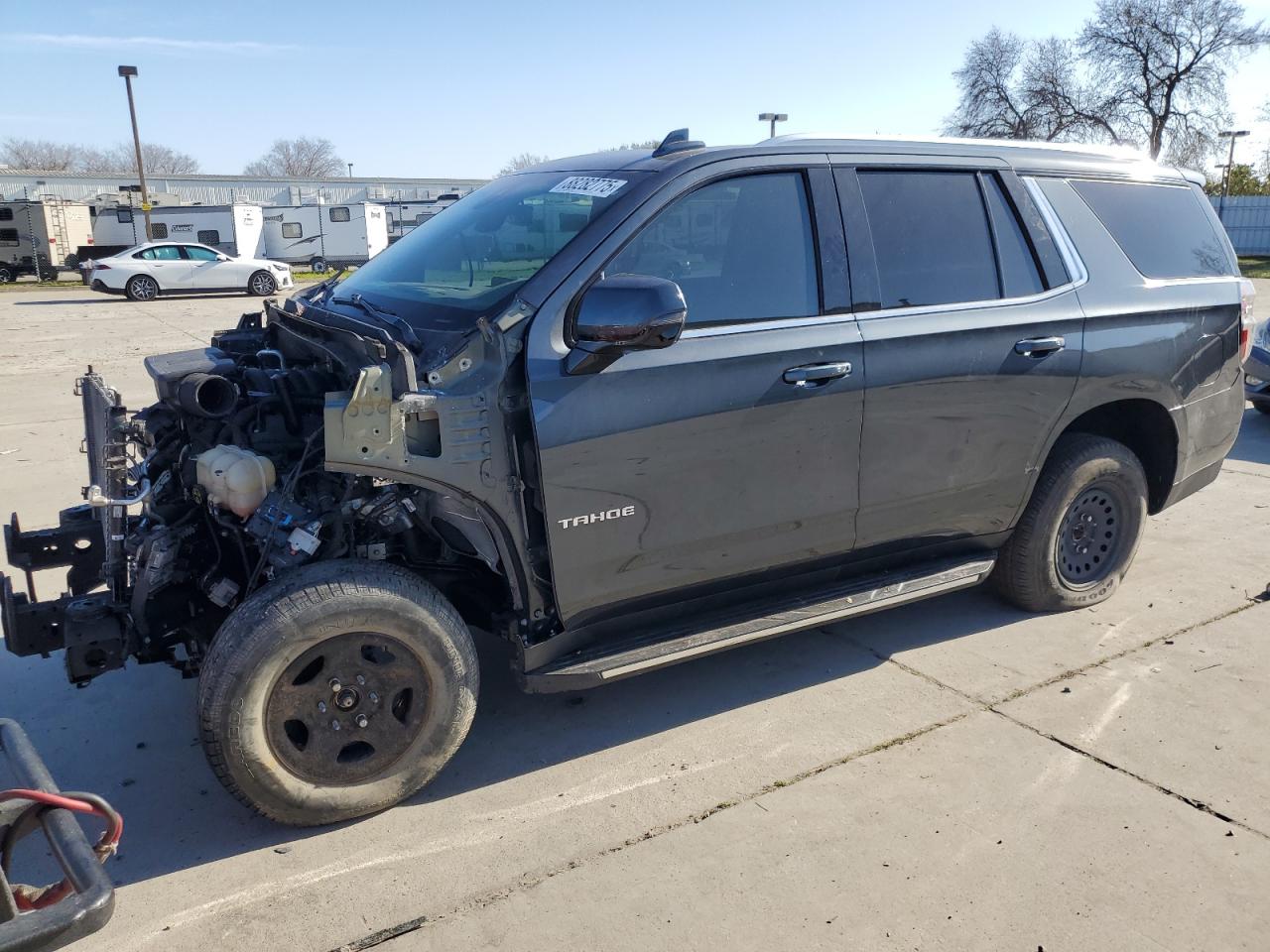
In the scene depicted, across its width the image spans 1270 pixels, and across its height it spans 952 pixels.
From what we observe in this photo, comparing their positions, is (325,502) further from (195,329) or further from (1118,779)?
(195,329)

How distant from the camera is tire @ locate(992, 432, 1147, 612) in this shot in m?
4.45

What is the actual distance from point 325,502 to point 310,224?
3319 cm

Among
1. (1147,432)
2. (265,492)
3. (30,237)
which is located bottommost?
(1147,432)

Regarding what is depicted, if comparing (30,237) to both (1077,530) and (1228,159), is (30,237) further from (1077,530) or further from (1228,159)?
(1228,159)

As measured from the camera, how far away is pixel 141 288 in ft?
80.6

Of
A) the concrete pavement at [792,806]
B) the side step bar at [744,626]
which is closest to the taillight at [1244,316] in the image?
the concrete pavement at [792,806]

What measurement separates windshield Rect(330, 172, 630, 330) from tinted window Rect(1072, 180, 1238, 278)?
2.32 metres

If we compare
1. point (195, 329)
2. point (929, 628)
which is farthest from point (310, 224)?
point (929, 628)

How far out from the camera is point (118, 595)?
11.2 feet

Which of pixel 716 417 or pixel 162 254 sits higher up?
pixel 162 254

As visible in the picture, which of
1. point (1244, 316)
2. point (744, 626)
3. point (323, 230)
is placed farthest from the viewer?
point (323, 230)

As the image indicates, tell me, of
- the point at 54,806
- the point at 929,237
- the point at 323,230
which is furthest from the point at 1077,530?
the point at 323,230

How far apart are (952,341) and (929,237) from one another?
16.7 inches

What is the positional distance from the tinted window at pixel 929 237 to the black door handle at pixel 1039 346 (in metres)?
0.24
